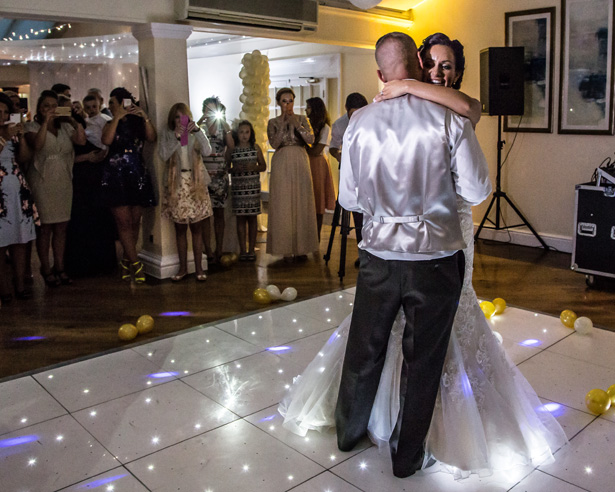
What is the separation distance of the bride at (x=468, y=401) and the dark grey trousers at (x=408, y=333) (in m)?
0.10

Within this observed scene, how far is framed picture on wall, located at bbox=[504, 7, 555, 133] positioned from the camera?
6.07m

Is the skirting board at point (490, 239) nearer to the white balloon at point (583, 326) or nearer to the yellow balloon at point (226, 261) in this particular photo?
the yellow balloon at point (226, 261)

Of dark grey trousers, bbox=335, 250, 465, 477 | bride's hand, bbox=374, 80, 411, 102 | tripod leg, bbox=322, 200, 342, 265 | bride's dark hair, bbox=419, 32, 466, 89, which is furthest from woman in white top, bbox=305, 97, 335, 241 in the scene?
bride's hand, bbox=374, 80, 411, 102

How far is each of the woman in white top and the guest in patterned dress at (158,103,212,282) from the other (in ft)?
4.55

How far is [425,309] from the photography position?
2207mm

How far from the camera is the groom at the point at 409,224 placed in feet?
6.95

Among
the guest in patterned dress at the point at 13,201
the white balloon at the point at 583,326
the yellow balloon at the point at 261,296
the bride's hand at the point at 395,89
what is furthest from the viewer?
the yellow balloon at the point at 261,296

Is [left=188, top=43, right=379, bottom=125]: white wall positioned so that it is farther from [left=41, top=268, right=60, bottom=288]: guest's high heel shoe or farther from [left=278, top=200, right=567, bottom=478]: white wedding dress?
[left=278, top=200, right=567, bottom=478]: white wedding dress

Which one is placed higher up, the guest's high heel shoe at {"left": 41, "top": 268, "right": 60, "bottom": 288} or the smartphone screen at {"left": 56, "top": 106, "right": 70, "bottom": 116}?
the smartphone screen at {"left": 56, "top": 106, "right": 70, "bottom": 116}

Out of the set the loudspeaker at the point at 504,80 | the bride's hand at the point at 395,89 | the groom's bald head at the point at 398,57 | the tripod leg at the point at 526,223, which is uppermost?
the loudspeaker at the point at 504,80

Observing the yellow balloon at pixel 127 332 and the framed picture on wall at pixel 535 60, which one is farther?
the framed picture on wall at pixel 535 60

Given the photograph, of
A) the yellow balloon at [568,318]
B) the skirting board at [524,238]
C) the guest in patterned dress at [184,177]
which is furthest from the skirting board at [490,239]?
the yellow balloon at [568,318]

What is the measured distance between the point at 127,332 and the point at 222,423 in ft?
4.29

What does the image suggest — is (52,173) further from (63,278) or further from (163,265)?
(163,265)
